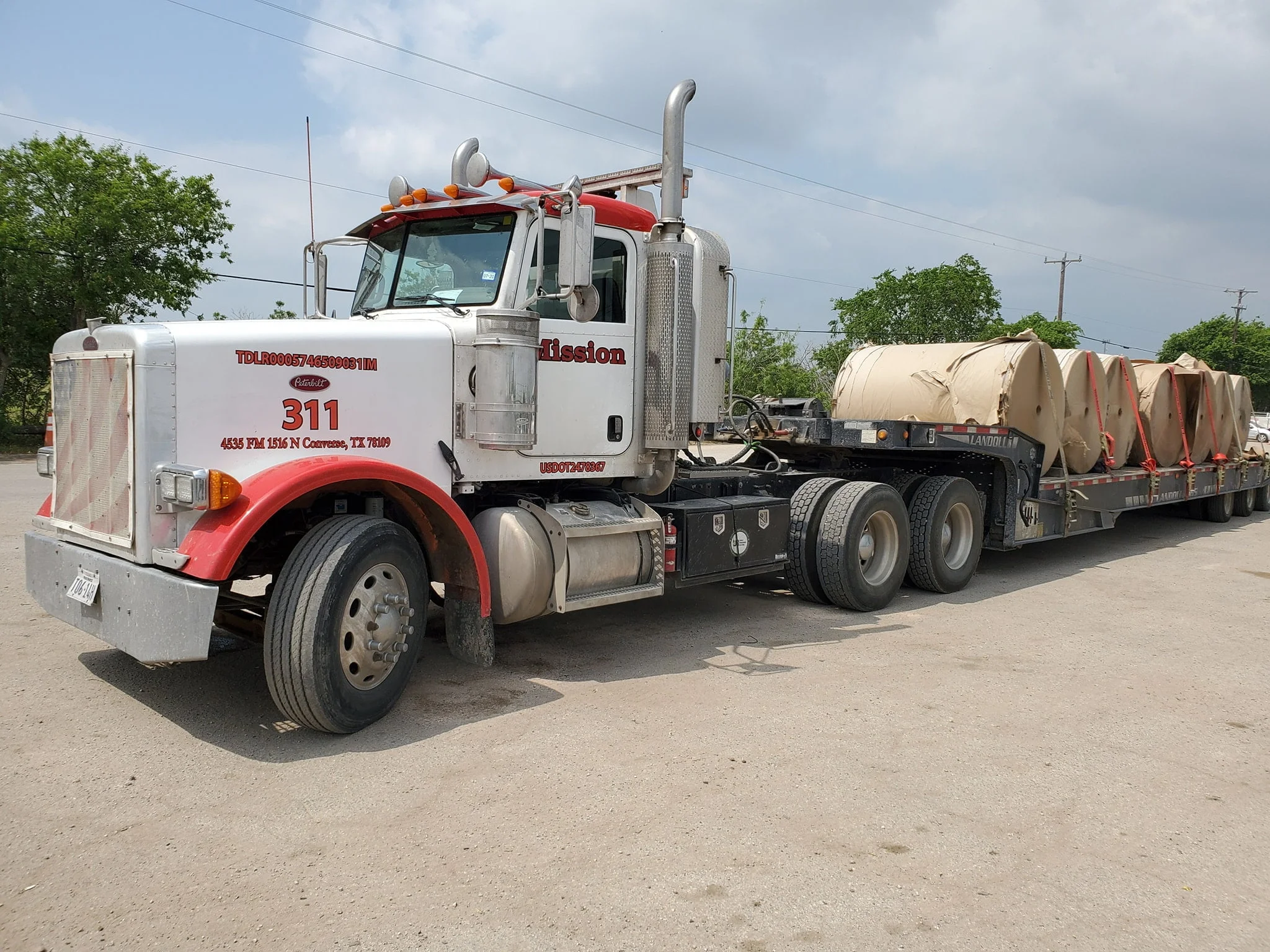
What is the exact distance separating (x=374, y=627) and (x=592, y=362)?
7.35 ft

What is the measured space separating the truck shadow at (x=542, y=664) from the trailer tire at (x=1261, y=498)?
369 inches

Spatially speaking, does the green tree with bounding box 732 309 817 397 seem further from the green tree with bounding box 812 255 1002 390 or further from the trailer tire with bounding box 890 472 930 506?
the trailer tire with bounding box 890 472 930 506

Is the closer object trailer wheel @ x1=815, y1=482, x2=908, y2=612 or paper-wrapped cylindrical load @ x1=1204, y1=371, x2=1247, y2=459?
trailer wheel @ x1=815, y1=482, x2=908, y2=612

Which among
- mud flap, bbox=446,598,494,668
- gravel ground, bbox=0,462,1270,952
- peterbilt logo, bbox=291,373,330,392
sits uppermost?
peterbilt logo, bbox=291,373,330,392

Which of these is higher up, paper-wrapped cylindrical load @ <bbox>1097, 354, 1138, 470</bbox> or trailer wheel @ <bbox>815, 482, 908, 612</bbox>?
paper-wrapped cylindrical load @ <bbox>1097, 354, 1138, 470</bbox>

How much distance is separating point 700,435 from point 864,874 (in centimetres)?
374

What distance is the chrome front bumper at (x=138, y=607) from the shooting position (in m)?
4.18

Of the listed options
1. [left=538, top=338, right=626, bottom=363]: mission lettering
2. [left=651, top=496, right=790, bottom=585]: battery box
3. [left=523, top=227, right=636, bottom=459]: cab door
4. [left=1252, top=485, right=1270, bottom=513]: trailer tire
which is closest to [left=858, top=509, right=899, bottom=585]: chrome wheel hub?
[left=651, top=496, right=790, bottom=585]: battery box

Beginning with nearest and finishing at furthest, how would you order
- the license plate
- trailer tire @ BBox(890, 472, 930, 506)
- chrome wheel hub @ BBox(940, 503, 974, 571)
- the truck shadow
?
1. the license plate
2. the truck shadow
3. trailer tire @ BBox(890, 472, 930, 506)
4. chrome wheel hub @ BBox(940, 503, 974, 571)

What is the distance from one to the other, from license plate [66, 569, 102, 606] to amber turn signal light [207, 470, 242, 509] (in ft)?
2.48

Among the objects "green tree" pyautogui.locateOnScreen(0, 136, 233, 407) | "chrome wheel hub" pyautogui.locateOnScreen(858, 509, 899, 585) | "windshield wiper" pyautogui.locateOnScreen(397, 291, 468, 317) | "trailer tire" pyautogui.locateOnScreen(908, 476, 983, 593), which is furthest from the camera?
"green tree" pyautogui.locateOnScreen(0, 136, 233, 407)

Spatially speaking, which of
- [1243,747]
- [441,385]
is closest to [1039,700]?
[1243,747]

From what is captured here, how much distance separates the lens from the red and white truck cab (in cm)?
441

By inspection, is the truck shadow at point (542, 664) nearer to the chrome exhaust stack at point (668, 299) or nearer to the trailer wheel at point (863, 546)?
the trailer wheel at point (863, 546)
